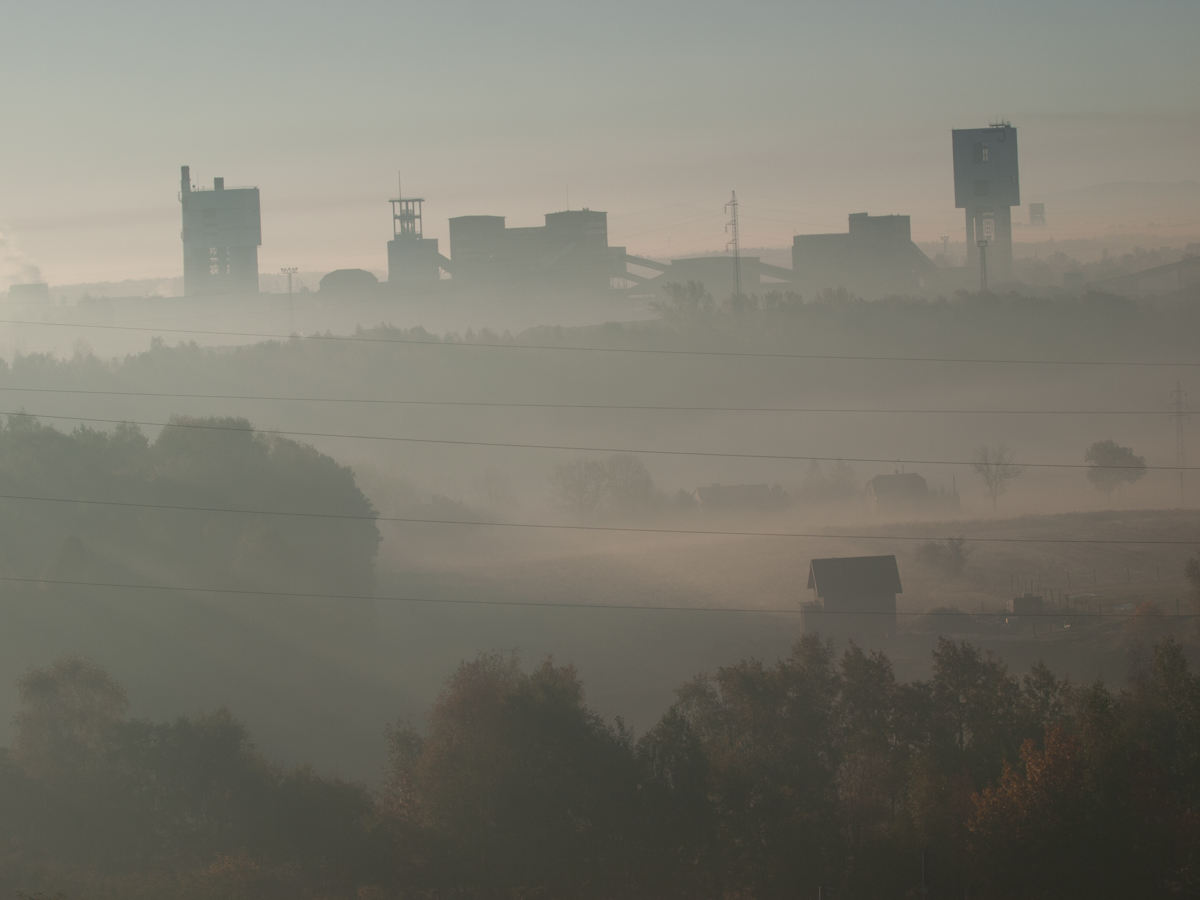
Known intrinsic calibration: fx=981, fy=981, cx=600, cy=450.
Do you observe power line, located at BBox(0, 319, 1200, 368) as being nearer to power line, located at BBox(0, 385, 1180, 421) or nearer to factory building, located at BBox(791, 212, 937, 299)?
power line, located at BBox(0, 385, 1180, 421)

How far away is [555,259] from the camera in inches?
3826

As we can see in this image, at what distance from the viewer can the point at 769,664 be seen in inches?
1100

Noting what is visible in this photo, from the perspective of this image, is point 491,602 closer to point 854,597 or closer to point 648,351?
point 854,597

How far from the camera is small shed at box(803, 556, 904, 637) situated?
30.2m

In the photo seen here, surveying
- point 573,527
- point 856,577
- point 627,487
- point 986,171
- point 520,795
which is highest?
point 986,171

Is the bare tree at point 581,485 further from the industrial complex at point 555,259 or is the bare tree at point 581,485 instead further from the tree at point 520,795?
the tree at point 520,795

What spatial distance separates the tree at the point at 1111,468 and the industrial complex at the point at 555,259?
99.7 ft

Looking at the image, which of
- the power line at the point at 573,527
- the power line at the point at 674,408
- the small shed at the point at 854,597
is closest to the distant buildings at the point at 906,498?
the power line at the point at 573,527

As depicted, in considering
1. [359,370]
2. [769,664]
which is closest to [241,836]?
[769,664]

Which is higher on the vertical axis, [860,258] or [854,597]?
[860,258]

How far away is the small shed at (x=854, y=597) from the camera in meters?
30.2

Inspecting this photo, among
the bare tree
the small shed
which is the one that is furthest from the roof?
the bare tree

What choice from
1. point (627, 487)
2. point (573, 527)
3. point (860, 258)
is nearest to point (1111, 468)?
point (627, 487)

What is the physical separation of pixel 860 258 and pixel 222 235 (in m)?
60.6
